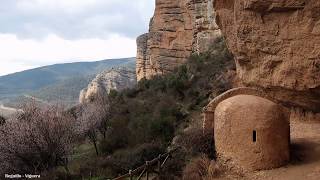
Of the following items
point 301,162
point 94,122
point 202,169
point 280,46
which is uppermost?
point 280,46

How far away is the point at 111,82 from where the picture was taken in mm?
59312

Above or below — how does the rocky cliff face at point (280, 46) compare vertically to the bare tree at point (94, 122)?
above

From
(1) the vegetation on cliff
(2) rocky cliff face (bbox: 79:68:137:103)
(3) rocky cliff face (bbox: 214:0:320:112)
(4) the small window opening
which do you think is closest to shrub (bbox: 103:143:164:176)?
(1) the vegetation on cliff

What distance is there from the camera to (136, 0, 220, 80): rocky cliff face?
3562 centimetres

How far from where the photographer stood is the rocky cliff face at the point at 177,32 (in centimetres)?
3562

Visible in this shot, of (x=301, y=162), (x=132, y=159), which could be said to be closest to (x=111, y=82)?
(x=132, y=159)

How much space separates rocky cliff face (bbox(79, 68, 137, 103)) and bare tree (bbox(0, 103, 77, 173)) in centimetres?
3745

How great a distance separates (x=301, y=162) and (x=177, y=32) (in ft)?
89.9

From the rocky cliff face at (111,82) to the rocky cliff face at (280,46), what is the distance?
3980 centimetres

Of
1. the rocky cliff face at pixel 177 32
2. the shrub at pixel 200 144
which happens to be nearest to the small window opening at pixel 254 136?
the shrub at pixel 200 144

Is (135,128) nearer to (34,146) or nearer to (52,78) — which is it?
(34,146)

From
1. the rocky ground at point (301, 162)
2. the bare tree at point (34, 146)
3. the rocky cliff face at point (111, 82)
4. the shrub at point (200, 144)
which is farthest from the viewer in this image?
the rocky cliff face at point (111, 82)

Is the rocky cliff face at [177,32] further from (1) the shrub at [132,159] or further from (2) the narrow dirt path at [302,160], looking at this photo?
(2) the narrow dirt path at [302,160]

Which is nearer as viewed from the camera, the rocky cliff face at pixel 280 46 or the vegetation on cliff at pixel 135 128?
the rocky cliff face at pixel 280 46
